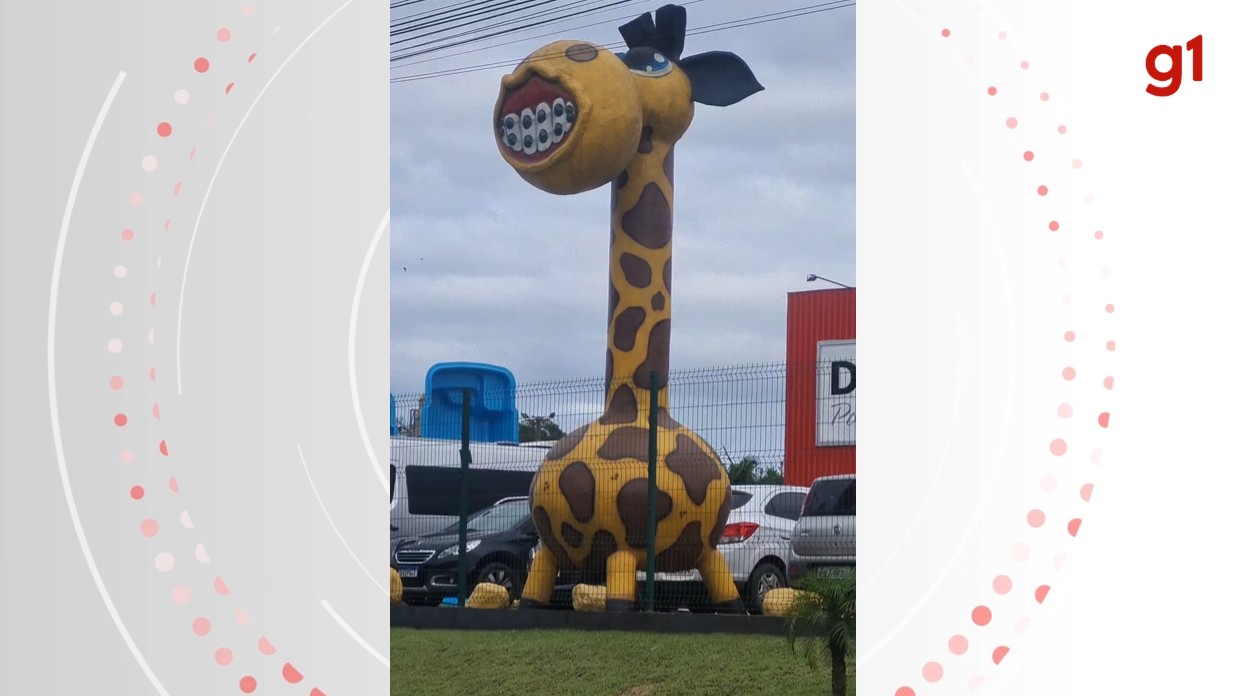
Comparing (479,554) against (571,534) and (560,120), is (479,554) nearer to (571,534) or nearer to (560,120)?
(571,534)

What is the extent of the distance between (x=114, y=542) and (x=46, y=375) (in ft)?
1.68

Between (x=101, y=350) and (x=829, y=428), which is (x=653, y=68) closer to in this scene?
(x=829, y=428)

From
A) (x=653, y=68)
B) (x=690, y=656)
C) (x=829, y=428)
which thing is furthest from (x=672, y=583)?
(x=653, y=68)

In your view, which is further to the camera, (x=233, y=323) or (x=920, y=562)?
(x=233, y=323)

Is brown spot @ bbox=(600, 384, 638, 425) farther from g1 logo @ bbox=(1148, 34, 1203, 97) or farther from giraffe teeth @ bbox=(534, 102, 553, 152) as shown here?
g1 logo @ bbox=(1148, 34, 1203, 97)

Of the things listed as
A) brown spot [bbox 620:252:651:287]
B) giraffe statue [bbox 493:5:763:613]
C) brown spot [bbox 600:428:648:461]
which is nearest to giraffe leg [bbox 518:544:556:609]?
giraffe statue [bbox 493:5:763:613]

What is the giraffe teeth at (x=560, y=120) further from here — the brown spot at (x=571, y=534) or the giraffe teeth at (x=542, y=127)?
the brown spot at (x=571, y=534)

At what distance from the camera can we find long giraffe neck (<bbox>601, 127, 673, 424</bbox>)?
8.50 meters

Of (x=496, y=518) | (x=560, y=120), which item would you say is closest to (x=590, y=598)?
(x=496, y=518)

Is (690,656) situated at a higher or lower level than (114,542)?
lower

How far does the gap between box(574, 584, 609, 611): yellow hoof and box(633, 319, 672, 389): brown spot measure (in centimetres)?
121

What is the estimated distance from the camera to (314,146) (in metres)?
4.28

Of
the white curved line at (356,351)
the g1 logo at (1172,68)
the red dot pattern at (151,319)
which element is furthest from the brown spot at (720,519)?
the g1 logo at (1172,68)

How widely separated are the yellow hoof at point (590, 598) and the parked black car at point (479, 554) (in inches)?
37.4
